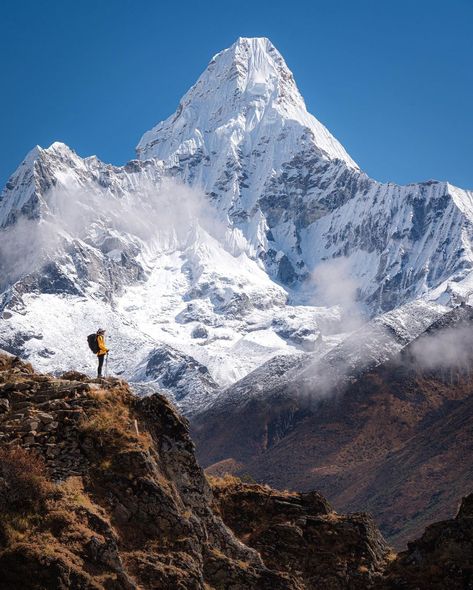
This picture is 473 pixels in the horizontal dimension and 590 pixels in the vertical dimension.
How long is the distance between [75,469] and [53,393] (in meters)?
3.33

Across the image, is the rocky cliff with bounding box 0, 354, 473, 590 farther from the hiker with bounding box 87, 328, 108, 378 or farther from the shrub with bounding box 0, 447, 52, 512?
the hiker with bounding box 87, 328, 108, 378

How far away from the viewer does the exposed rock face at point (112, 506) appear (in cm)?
2750

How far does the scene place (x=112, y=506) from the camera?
2967 centimetres

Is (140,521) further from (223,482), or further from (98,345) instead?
(223,482)

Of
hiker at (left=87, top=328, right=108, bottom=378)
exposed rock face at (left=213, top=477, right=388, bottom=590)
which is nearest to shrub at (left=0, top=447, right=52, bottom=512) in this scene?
exposed rock face at (left=213, top=477, right=388, bottom=590)

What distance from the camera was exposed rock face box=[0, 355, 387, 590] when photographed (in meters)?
27.5

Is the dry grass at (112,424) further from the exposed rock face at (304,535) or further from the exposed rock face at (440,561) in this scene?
the exposed rock face at (440,561)

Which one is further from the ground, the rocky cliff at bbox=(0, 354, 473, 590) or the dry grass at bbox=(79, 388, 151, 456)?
the dry grass at bbox=(79, 388, 151, 456)

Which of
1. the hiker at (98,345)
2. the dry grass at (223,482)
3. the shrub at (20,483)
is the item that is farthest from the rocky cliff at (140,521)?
the hiker at (98,345)

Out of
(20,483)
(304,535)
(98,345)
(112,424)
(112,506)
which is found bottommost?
(304,535)

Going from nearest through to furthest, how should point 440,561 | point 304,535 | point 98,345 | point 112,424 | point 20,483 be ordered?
point 20,483
point 112,424
point 440,561
point 304,535
point 98,345

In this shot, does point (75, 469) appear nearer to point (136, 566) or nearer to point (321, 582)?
point (136, 566)

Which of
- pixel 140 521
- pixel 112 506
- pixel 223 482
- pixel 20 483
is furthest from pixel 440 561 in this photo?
pixel 20 483

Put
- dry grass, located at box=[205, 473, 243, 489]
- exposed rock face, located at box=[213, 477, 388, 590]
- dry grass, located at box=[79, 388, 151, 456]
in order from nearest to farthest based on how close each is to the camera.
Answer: dry grass, located at box=[79, 388, 151, 456] < exposed rock face, located at box=[213, 477, 388, 590] < dry grass, located at box=[205, 473, 243, 489]
